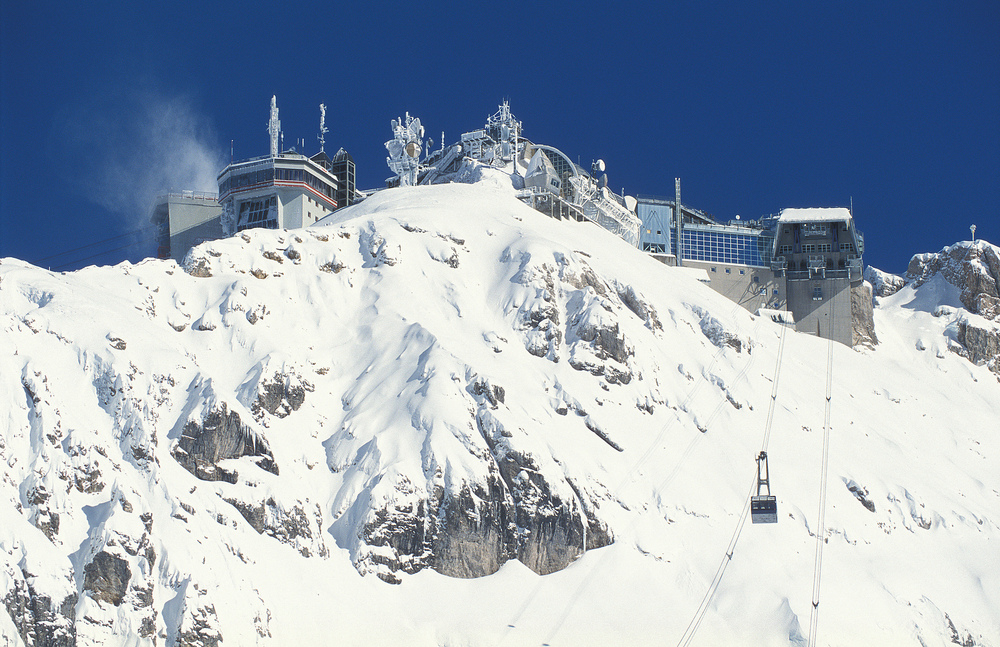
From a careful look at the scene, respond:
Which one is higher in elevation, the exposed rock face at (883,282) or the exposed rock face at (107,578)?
the exposed rock face at (883,282)

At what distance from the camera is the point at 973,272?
161 metres

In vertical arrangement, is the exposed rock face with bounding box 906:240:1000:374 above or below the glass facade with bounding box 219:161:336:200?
below

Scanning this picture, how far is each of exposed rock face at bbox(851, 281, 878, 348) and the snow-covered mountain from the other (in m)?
21.8

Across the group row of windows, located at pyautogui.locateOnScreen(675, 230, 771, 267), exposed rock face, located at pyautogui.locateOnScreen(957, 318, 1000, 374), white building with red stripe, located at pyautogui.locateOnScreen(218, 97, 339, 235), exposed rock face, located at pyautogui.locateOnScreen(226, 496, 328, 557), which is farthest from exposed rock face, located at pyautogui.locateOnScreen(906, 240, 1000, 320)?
exposed rock face, located at pyautogui.locateOnScreen(226, 496, 328, 557)

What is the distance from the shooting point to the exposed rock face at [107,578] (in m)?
77.8

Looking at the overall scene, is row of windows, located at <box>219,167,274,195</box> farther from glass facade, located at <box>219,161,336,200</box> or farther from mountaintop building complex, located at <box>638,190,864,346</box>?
mountaintop building complex, located at <box>638,190,864,346</box>

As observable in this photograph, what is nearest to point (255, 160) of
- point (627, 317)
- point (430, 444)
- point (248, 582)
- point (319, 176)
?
point (319, 176)

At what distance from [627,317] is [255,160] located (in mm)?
60432

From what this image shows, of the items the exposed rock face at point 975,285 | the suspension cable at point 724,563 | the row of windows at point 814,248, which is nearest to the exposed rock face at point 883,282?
the exposed rock face at point 975,285

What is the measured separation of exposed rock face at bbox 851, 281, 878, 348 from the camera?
150 meters

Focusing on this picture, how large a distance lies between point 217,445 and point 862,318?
92966 mm

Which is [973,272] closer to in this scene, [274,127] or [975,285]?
[975,285]

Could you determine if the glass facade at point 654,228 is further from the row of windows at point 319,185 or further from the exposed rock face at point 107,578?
the exposed rock face at point 107,578

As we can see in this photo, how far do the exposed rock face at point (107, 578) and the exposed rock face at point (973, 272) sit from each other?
4691 inches
